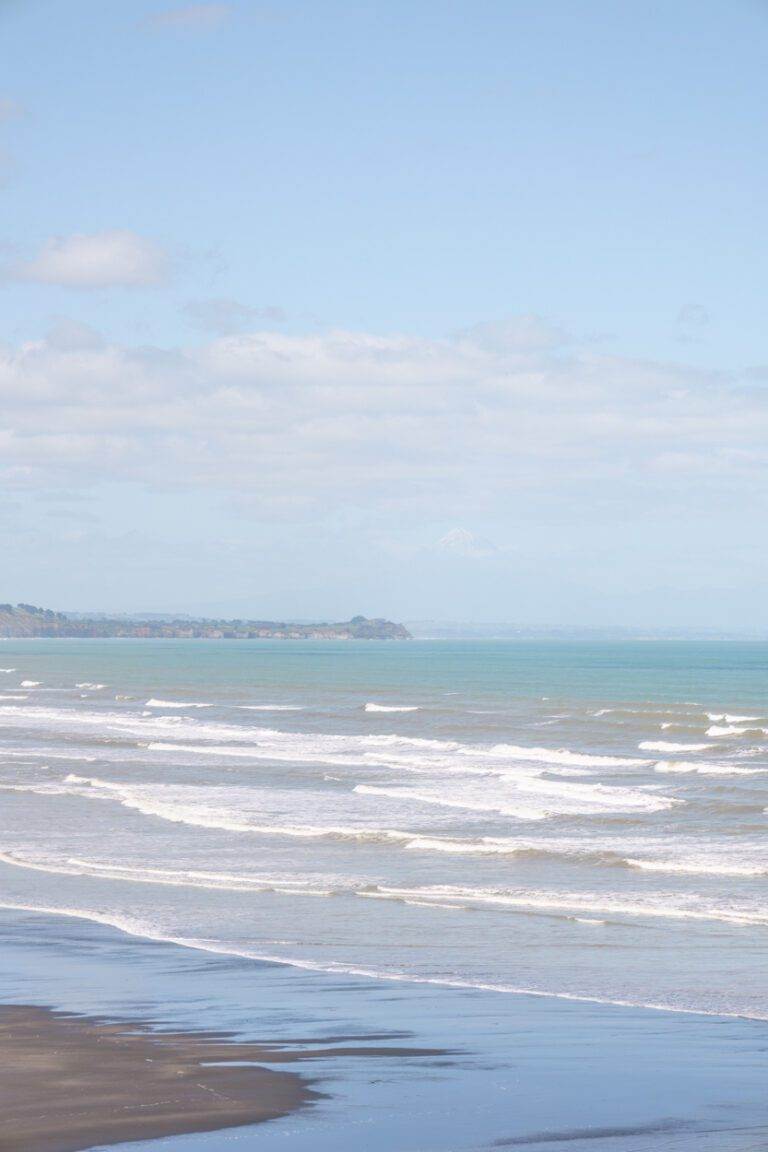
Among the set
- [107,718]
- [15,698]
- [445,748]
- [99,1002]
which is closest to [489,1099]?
[99,1002]

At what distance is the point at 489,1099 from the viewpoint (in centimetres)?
971

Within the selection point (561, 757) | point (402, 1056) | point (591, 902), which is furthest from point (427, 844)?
point (561, 757)

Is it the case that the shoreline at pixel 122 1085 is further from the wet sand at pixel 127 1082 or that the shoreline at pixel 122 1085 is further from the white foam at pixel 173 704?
the white foam at pixel 173 704

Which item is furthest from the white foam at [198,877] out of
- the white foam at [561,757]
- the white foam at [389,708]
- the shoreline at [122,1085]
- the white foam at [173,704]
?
the white foam at [173,704]

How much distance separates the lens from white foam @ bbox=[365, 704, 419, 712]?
65000mm

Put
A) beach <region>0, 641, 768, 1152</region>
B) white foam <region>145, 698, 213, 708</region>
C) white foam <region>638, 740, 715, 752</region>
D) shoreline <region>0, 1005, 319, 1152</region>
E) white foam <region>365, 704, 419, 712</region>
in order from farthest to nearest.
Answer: white foam <region>145, 698, 213, 708</region>
white foam <region>365, 704, 419, 712</region>
white foam <region>638, 740, 715, 752</region>
beach <region>0, 641, 768, 1152</region>
shoreline <region>0, 1005, 319, 1152</region>

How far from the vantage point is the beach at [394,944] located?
9492 millimetres

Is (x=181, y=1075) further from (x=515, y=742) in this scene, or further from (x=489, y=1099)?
(x=515, y=742)

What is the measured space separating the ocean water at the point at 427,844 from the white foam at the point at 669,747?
248 mm

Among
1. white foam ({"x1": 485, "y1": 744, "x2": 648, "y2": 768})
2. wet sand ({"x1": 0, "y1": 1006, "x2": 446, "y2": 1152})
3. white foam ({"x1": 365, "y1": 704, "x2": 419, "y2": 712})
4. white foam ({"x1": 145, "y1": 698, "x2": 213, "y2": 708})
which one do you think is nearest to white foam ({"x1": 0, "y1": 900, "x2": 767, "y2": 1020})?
wet sand ({"x1": 0, "y1": 1006, "x2": 446, "y2": 1152})

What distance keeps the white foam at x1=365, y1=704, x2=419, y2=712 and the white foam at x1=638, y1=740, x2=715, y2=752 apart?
20.0 meters

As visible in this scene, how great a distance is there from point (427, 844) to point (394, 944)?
27.3 feet

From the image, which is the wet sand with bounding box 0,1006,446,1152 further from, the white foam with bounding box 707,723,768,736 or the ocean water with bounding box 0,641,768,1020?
the white foam with bounding box 707,723,768,736

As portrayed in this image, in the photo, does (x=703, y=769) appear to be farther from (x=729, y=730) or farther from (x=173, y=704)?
(x=173, y=704)
